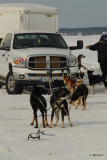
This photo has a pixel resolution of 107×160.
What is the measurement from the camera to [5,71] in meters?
18.0

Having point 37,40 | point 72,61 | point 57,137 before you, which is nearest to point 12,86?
point 37,40

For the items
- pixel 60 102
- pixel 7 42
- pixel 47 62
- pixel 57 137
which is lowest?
pixel 57 137

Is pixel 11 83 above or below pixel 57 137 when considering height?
above

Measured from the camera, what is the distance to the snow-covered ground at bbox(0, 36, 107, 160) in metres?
8.02

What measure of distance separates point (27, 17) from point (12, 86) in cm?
545

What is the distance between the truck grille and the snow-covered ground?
2788 millimetres

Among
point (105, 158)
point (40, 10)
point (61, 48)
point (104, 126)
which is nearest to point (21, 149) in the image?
point (105, 158)

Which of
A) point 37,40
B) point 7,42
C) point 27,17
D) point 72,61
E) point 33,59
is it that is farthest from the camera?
point 27,17

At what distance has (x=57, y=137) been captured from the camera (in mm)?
9547

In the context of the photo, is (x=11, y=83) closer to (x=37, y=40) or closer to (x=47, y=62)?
(x=47, y=62)

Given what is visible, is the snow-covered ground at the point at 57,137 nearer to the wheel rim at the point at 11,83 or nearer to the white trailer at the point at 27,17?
the wheel rim at the point at 11,83

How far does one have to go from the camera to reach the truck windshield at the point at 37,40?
1755 centimetres

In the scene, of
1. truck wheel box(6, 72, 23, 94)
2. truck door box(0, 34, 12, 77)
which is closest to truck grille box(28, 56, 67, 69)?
truck wheel box(6, 72, 23, 94)

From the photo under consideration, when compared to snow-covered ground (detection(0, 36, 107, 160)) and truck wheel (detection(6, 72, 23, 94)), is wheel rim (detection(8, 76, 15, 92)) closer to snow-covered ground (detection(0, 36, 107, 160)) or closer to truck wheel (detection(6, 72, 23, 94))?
truck wheel (detection(6, 72, 23, 94))
